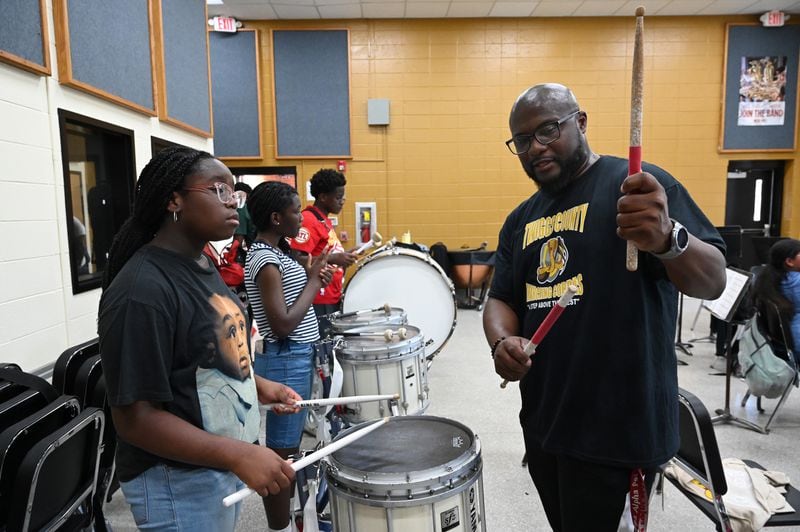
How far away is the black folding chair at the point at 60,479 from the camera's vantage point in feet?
3.93

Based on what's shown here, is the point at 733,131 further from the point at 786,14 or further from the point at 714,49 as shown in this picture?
the point at 786,14

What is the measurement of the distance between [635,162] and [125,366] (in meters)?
1.04

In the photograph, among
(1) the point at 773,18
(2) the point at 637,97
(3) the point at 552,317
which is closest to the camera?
(2) the point at 637,97

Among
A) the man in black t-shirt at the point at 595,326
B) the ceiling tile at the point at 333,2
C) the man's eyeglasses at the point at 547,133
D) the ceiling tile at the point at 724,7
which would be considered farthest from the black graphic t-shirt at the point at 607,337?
the ceiling tile at the point at 724,7

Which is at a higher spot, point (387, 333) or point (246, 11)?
point (246, 11)

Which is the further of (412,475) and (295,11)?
(295,11)

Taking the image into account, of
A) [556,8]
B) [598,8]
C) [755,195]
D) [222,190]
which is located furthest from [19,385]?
[755,195]

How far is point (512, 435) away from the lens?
122 inches

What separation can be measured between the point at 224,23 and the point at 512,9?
3904 mm

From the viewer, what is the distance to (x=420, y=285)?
3.53 meters

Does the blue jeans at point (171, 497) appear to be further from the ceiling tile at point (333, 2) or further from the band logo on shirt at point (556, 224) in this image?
the ceiling tile at point (333, 2)

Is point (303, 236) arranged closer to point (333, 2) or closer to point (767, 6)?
point (333, 2)

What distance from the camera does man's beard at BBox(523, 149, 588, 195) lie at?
1.27 meters

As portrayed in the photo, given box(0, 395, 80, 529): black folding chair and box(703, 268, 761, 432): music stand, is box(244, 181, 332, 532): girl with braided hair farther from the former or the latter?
box(703, 268, 761, 432): music stand
